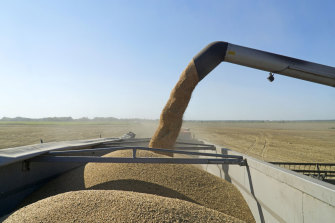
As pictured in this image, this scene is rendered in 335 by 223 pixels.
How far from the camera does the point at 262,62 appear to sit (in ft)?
12.5

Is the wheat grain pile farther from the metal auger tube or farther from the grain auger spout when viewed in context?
the metal auger tube

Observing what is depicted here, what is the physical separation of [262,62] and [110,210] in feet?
11.5

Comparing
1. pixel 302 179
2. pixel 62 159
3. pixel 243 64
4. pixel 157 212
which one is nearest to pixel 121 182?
pixel 62 159

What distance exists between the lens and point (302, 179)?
1.82 meters

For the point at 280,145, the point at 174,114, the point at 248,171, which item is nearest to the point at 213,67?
the point at 174,114

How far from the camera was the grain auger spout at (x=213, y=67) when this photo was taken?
12.1 feet

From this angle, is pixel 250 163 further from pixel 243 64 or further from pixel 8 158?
pixel 8 158

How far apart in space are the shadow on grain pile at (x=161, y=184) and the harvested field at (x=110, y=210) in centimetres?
69

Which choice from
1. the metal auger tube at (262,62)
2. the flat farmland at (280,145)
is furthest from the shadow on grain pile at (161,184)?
the flat farmland at (280,145)

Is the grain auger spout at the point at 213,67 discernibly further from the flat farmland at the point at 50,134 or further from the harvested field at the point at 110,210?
the flat farmland at the point at 50,134

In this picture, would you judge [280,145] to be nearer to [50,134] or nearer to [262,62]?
[262,62]

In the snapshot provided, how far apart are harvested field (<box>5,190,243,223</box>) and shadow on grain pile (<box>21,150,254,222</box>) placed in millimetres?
691

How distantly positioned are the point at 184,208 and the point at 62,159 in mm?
1897

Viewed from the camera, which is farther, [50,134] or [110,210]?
[50,134]
